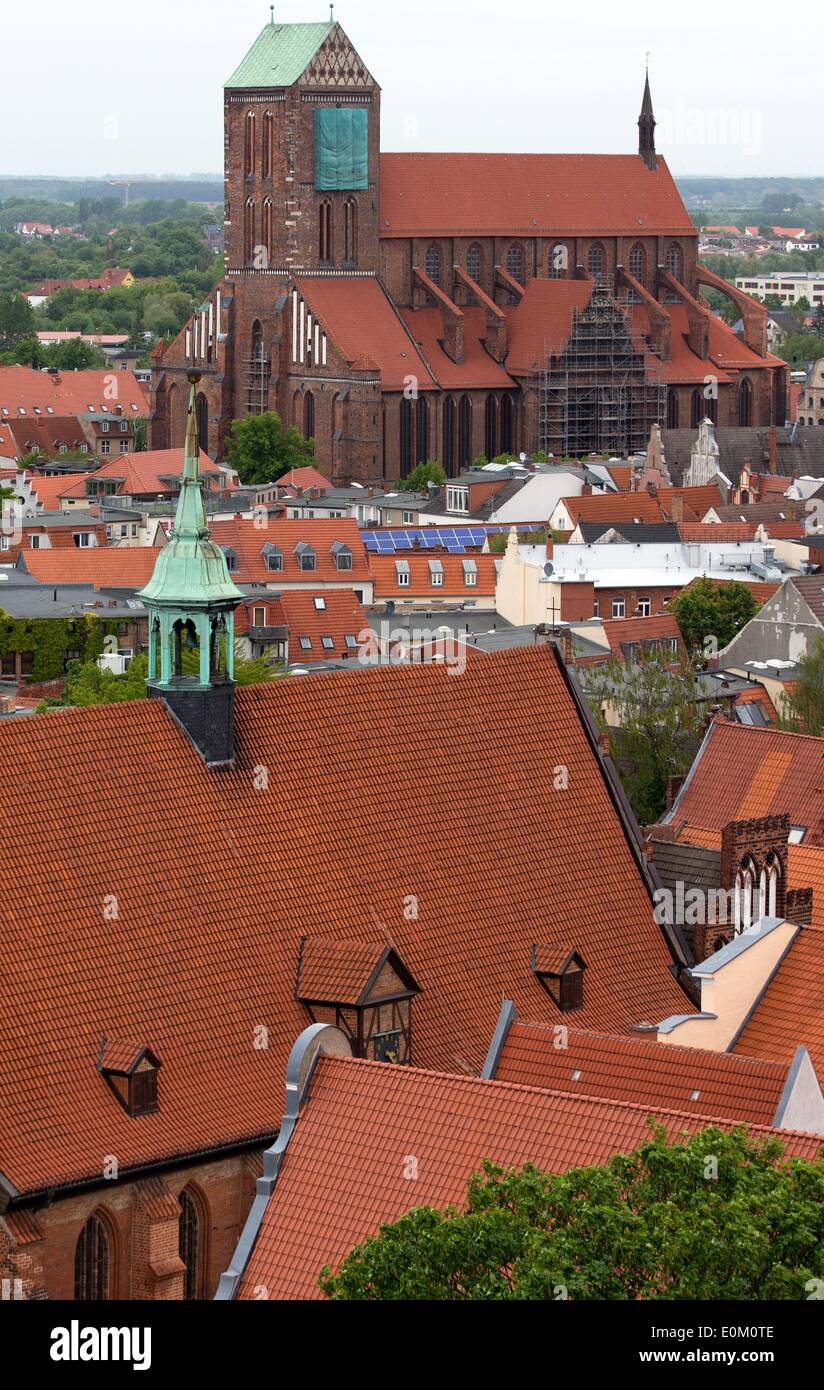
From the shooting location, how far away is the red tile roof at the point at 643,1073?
29.0 meters

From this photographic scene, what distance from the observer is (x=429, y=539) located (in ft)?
405

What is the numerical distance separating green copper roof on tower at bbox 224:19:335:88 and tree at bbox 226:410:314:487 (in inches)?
773

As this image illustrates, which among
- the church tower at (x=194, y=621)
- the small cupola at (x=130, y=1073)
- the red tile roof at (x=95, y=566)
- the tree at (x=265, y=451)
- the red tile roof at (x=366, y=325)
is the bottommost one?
the tree at (x=265, y=451)

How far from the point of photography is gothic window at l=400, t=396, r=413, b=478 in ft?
526

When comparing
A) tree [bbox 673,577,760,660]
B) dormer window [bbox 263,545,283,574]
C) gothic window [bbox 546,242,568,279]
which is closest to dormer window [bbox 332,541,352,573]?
dormer window [bbox 263,545,283,574]

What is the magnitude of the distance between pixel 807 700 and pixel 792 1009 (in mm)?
37142

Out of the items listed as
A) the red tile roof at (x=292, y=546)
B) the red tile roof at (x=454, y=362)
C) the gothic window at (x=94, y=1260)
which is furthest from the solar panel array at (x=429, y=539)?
the gothic window at (x=94, y=1260)

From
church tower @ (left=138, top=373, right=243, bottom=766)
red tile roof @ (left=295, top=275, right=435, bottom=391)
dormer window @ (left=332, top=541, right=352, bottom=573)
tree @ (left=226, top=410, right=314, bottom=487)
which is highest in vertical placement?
church tower @ (left=138, top=373, right=243, bottom=766)

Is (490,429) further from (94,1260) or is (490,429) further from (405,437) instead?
(94,1260)

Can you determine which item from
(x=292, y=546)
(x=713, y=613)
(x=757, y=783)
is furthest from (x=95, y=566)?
(x=757, y=783)

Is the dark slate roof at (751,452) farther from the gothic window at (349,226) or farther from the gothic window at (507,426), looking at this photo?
the gothic window at (349,226)

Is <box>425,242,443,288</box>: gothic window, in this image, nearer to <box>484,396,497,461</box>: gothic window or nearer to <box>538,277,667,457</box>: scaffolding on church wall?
<box>538,277,667,457</box>: scaffolding on church wall

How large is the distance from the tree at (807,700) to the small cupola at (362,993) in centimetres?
3486
